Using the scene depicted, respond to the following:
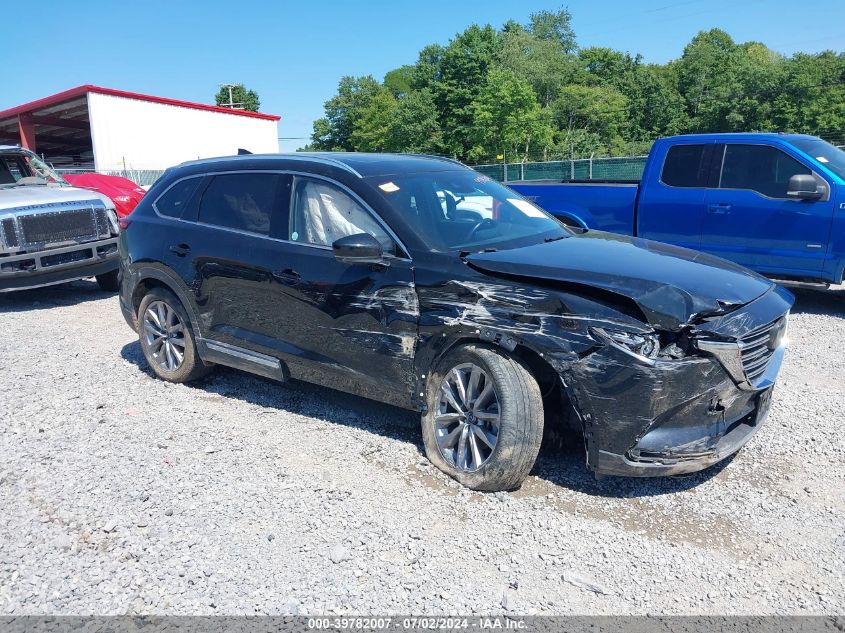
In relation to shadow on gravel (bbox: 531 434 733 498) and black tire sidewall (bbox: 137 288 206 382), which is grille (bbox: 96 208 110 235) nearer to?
black tire sidewall (bbox: 137 288 206 382)

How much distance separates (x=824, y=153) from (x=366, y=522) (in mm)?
7236

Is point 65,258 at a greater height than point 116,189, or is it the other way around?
point 116,189

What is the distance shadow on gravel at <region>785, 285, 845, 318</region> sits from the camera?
26.0 ft

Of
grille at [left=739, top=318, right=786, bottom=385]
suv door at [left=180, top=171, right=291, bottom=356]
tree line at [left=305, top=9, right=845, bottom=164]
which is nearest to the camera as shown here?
grille at [left=739, top=318, right=786, bottom=385]

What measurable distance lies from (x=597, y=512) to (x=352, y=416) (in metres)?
2.02

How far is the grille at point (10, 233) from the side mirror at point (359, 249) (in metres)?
6.51

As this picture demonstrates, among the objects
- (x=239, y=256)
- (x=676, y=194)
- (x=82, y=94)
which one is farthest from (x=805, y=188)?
(x=82, y=94)

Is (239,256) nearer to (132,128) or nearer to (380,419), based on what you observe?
(380,419)

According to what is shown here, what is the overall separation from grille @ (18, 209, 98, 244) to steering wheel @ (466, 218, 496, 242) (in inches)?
270

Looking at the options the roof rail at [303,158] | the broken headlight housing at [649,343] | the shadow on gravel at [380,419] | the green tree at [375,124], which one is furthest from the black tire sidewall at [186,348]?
Result: the green tree at [375,124]

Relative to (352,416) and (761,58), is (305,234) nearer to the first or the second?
(352,416)

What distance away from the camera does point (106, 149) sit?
3553 cm

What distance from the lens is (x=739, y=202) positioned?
26.2 ft

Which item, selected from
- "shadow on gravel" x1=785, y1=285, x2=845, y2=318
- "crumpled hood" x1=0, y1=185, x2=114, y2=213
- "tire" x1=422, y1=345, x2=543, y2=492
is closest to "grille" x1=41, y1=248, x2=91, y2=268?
"crumpled hood" x1=0, y1=185, x2=114, y2=213
